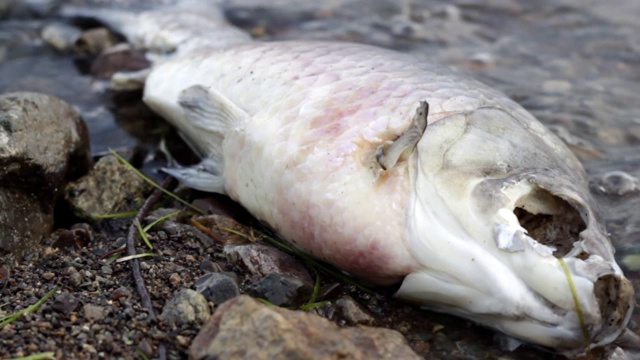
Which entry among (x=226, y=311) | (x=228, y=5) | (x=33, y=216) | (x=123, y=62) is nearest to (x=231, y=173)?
(x=33, y=216)

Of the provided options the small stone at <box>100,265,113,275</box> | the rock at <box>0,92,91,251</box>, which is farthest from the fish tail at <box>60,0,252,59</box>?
→ the small stone at <box>100,265,113,275</box>

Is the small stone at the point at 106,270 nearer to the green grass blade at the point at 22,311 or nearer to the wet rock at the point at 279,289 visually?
the green grass blade at the point at 22,311

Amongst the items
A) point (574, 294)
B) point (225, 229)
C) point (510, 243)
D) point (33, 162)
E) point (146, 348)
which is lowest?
point (225, 229)

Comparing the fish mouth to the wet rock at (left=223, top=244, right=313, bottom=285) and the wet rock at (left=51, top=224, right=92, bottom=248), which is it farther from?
the wet rock at (left=51, top=224, right=92, bottom=248)

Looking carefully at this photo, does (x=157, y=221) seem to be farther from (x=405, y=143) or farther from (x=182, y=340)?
(x=405, y=143)

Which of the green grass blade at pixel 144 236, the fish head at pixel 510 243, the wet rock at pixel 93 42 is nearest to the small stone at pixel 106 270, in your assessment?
the green grass blade at pixel 144 236

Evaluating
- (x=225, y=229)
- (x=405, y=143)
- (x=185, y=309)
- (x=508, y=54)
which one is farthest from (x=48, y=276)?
(x=508, y=54)
